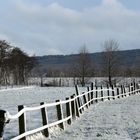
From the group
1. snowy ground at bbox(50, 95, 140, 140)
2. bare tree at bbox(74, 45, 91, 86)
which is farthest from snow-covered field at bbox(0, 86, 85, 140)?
bare tree at bbox(74, 45, 91, 86)

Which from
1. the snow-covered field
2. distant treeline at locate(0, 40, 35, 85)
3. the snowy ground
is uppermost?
distant treeline at locate(0, 40, 35, 85)

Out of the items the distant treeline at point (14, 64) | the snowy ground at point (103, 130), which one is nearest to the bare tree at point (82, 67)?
the distant treeline at point (14, 64)

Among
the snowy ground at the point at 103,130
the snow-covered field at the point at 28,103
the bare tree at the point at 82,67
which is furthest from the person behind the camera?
the bare tree at the point at 82,67

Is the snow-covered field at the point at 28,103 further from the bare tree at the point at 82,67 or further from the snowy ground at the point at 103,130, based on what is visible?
the bare tree at the point at 82,67

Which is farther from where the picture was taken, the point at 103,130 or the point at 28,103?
the point at 28,103

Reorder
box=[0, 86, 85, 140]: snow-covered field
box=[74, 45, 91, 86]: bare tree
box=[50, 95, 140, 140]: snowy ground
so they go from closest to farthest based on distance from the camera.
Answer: box=[50, 95, 140, 140]: snowy ground, box=[0, 86, 85, 140]: snow-covered field, box=[74, 45, 91, 86]: bare tree

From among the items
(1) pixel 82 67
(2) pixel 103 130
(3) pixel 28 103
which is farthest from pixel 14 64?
(2) pixel 103 130

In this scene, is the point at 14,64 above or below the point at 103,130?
above

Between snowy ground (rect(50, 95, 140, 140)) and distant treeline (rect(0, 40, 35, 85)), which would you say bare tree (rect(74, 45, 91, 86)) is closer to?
distant treeline (rect(0, 40, 35, 85))

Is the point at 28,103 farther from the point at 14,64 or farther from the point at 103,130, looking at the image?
the point at 14,64

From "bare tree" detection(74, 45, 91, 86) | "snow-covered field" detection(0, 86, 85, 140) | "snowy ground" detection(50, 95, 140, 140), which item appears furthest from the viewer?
"bare tree" detection(74, 45, 91, 86)

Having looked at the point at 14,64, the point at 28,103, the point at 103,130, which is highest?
the point at 14,64

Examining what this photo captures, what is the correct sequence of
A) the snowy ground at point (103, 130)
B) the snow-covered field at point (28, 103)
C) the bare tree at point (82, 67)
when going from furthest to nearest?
1. the bare tree at point (82, 67)
2. the snow-covered field at point (28, 103)
3. the snowy ground at point (103, 130)

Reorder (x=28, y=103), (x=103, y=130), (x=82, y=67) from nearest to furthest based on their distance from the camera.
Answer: (x=103, y=130) → (x=28, y=103) → (x=82, y=67)
